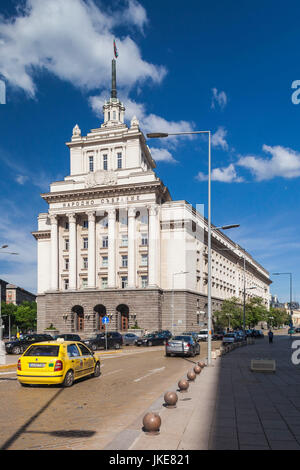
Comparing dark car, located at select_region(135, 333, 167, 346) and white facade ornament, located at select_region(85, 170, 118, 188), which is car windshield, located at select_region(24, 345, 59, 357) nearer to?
dark car, located at select_region(135, 333, 167, 346)

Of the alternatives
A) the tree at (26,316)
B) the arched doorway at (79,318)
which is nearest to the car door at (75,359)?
the arched doorway at (79,318)

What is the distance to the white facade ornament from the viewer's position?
63156mm

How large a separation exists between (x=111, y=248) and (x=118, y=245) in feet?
5.17

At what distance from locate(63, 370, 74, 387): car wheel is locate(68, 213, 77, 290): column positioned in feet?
161

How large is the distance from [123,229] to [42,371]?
162ft

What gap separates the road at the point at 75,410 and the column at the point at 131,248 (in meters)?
42.0

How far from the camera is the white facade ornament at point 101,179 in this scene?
63.2m

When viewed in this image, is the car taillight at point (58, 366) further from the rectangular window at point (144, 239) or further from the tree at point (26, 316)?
the tree at point (26, 316)

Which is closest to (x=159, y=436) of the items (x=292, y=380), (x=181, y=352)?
(x=292, y=380)

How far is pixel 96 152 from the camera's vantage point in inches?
2625

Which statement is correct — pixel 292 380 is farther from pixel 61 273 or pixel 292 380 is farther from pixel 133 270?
pixel 61 273

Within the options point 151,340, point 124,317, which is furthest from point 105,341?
point 124,317

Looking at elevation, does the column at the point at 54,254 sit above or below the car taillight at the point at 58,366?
above

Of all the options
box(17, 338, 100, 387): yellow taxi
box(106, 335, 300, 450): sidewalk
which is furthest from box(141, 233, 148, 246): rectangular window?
box(17, 338, 100, 387): yellow taxi
